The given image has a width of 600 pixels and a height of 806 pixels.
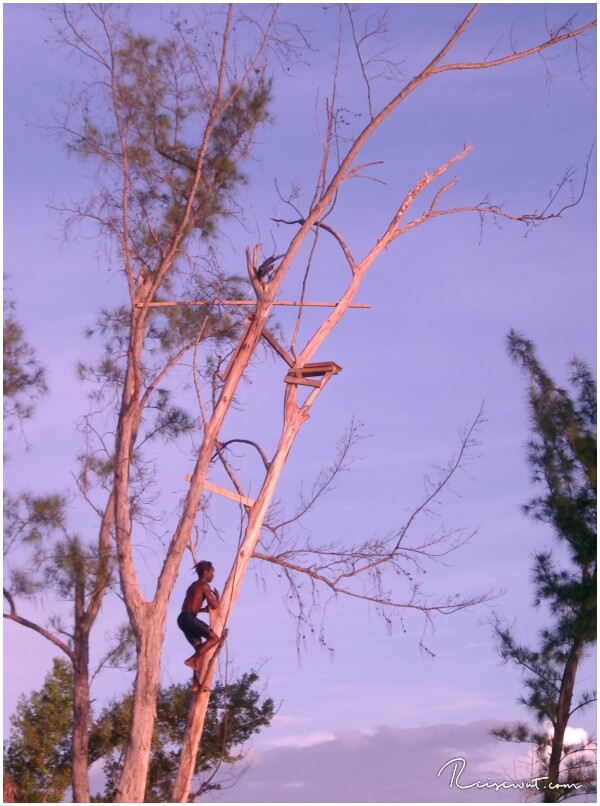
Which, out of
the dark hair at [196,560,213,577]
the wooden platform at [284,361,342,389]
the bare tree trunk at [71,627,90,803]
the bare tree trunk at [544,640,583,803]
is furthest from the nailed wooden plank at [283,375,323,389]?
the bare tree trunk at [544,640,583,803]

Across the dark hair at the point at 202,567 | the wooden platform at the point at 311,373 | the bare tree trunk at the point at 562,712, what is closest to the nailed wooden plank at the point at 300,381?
the wooden platform at the point at 311,373

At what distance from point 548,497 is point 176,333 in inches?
152

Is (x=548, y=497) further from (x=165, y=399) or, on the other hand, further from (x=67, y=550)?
(x=67, y=550)

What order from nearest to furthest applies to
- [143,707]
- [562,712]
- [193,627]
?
[193,627]
[143,707]
[562,712]

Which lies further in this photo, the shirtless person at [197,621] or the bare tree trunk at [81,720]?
the bare tree trunk at [81,720]

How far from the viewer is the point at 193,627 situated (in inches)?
317

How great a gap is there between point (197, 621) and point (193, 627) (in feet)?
0.17

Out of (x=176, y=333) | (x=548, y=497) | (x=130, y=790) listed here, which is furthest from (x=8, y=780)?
(x=548, y=497)

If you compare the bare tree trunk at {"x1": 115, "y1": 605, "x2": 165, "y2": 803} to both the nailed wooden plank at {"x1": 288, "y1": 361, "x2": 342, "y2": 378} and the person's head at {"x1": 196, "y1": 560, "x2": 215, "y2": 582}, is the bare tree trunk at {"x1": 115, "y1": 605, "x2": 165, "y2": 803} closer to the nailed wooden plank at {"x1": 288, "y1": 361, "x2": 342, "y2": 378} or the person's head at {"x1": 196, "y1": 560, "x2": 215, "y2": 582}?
the person's head at {"x1": 196, "y1": 560, "x2": 215, "y2": 582}

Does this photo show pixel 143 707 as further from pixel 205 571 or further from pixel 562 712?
pixel 562 712

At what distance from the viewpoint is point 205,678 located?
8102 millimetres

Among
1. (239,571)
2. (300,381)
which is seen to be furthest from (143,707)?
(300,381)

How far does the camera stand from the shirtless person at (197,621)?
26.5 ft

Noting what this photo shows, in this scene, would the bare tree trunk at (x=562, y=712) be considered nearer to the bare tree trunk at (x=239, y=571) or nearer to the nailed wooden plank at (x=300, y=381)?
→ the bare tree trunk at (x=239, y=571)
